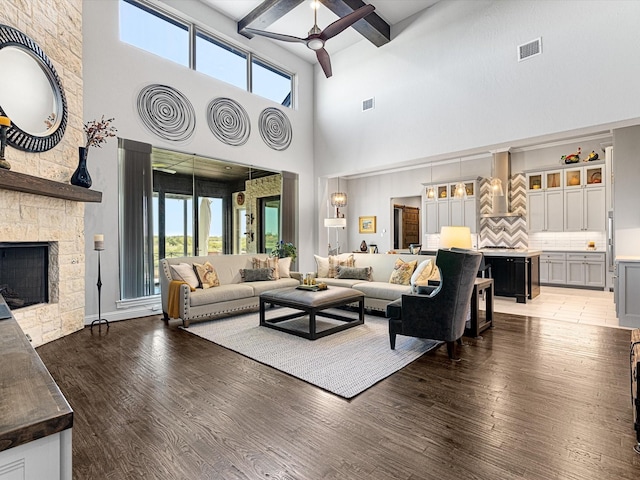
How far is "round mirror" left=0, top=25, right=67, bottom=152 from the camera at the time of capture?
3590 millimetres

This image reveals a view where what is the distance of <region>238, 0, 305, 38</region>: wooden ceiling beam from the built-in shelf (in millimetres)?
3897

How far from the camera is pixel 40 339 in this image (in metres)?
3.95

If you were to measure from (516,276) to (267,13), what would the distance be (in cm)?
664

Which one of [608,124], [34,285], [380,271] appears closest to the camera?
[34,285]

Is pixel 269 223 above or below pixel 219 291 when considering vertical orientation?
above

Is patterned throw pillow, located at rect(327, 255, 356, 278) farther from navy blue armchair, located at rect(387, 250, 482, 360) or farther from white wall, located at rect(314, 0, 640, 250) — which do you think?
navy blue armchair, located at rect(387, 250, 482, 360)

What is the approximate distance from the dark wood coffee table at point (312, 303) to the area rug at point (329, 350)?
2.8 inches

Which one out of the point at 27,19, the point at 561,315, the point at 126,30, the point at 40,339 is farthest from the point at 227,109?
the point at 561,315

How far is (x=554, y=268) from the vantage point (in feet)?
26.2

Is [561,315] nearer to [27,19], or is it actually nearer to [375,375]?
[375,375]

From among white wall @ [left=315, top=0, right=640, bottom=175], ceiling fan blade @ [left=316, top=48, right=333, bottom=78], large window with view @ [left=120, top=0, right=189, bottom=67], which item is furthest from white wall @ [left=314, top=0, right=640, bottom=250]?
large window with view @ [left=120, top=0, right=189, bottom=67]

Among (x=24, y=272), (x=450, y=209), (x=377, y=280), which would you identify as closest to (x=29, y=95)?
(x=24, y=272)

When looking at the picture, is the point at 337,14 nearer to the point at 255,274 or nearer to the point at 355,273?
the point at 355,273

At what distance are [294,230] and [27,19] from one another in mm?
5508
